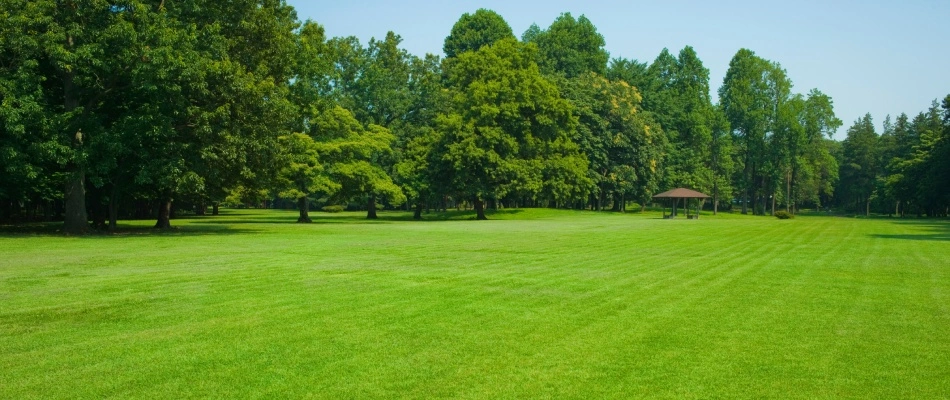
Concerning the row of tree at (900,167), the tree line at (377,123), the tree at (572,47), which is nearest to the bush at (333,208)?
the tree line at (377,123)

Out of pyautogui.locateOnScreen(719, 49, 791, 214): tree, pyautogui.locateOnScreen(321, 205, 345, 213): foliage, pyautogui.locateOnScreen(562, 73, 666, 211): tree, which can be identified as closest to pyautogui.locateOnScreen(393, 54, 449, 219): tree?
pyautogui.locateOnScreen(562, 73, 666, 211): tree

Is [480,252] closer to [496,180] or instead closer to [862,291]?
[862,291]

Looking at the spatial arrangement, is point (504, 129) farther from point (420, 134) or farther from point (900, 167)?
point (900, 167)

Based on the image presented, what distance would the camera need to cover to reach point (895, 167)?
86750 millimetres

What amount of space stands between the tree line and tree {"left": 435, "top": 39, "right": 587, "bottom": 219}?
20 centimetres

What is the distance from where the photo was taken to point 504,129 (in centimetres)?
6178

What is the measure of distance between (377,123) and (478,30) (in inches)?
802

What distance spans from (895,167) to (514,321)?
93.4m

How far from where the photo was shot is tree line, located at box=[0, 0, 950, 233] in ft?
93.7

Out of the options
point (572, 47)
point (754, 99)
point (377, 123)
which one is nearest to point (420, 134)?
point (377, 123)

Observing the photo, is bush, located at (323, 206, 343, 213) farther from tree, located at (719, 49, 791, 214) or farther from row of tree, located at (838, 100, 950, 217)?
row of tree, located at (838, 100, 950, 217)

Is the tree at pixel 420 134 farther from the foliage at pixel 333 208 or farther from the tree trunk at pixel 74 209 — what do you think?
the tree trunk at pixel 74 209

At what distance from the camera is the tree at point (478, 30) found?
255ft

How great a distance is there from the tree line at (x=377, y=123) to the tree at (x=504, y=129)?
0.20 m
